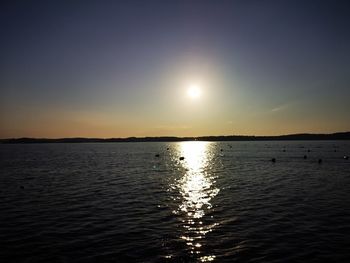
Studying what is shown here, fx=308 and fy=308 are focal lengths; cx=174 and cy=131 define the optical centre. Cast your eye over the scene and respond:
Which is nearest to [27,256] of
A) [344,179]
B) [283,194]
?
[283,194]

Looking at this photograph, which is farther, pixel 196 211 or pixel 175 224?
pixel 196 211

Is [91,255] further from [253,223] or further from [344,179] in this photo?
[344,179]

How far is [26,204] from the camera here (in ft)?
112

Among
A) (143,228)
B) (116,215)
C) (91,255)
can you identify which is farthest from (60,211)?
(91,255)

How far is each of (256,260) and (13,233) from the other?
17722mm

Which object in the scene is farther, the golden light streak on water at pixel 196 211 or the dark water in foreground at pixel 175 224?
the golden light streak on water at pixel 196 211

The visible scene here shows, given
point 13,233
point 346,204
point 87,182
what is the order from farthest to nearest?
point 87,182 → point 346,204 → point 13,233

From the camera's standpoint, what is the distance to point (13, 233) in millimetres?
Answer: 23188

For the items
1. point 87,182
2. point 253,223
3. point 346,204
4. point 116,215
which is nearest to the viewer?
point 253,223

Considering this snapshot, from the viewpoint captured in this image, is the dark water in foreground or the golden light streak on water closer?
the dark water in foreground

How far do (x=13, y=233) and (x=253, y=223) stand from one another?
62.1ft

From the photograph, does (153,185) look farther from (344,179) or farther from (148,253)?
(344,179)

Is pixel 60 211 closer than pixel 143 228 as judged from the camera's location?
No

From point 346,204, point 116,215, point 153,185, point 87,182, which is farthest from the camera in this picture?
point 87,182
